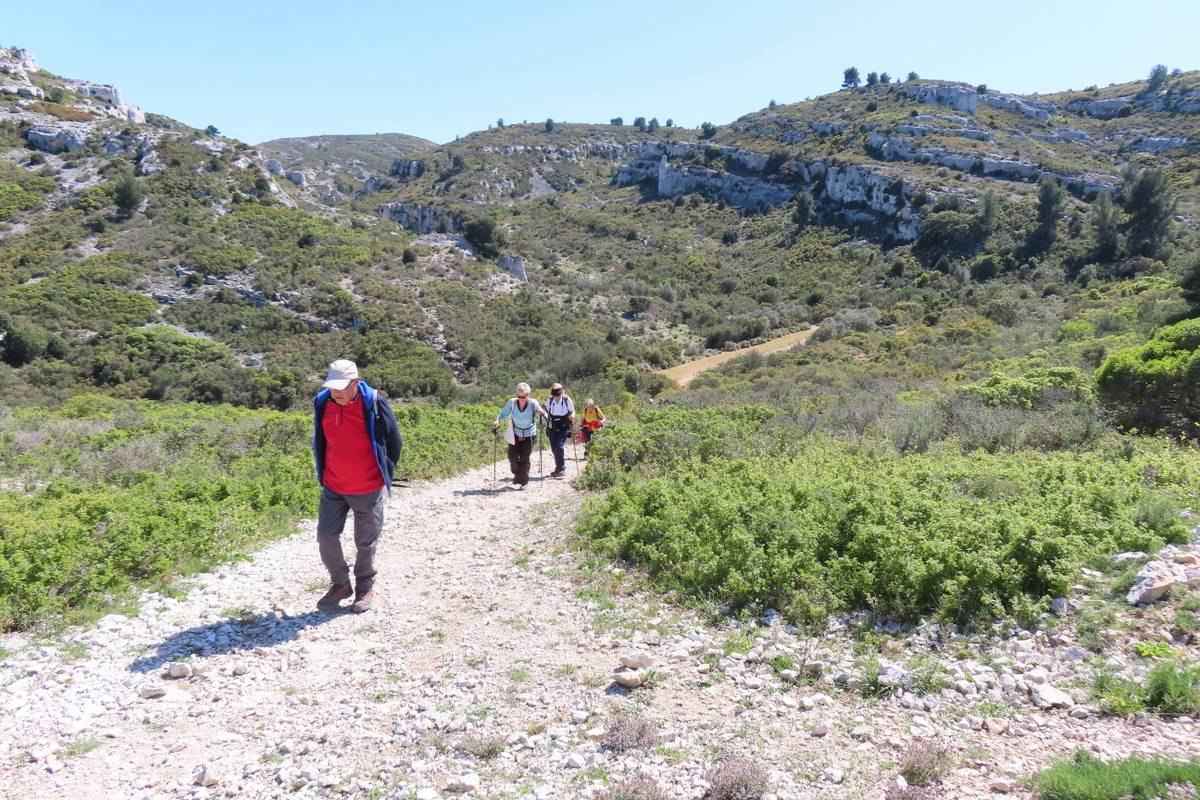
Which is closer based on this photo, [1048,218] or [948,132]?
[1048,218]

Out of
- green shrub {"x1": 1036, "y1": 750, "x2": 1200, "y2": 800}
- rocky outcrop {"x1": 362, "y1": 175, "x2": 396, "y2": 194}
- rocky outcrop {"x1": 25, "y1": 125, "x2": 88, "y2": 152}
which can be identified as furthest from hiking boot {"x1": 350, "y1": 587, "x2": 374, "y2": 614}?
rocky outcrop {"x1": 362, "y1": 175, "x2": 396, "y2": 194}

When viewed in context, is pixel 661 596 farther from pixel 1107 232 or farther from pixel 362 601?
pixel 1107 232

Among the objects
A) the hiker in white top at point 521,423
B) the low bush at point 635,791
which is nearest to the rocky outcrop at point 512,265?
the hiker in white top at point 521,423

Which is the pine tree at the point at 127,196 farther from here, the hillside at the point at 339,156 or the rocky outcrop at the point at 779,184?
the rocky outcrop at the point at 779,184

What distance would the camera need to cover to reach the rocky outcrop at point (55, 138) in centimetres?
4475

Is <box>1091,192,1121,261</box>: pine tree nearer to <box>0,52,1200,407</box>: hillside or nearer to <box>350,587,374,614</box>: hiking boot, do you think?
<box>0,52,1200,407</box>: hillside

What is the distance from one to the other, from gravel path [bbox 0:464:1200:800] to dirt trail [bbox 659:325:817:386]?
84.8 ft

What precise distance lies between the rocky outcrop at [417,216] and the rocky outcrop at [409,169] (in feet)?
129

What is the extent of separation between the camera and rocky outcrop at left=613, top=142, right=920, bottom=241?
59688 mm

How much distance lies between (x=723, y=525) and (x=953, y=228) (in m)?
54.0

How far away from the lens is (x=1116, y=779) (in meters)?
2.64

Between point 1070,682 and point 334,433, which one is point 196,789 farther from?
point 1070,682

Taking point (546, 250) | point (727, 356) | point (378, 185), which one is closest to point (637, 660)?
point (727, 356)

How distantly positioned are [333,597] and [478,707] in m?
2.17
